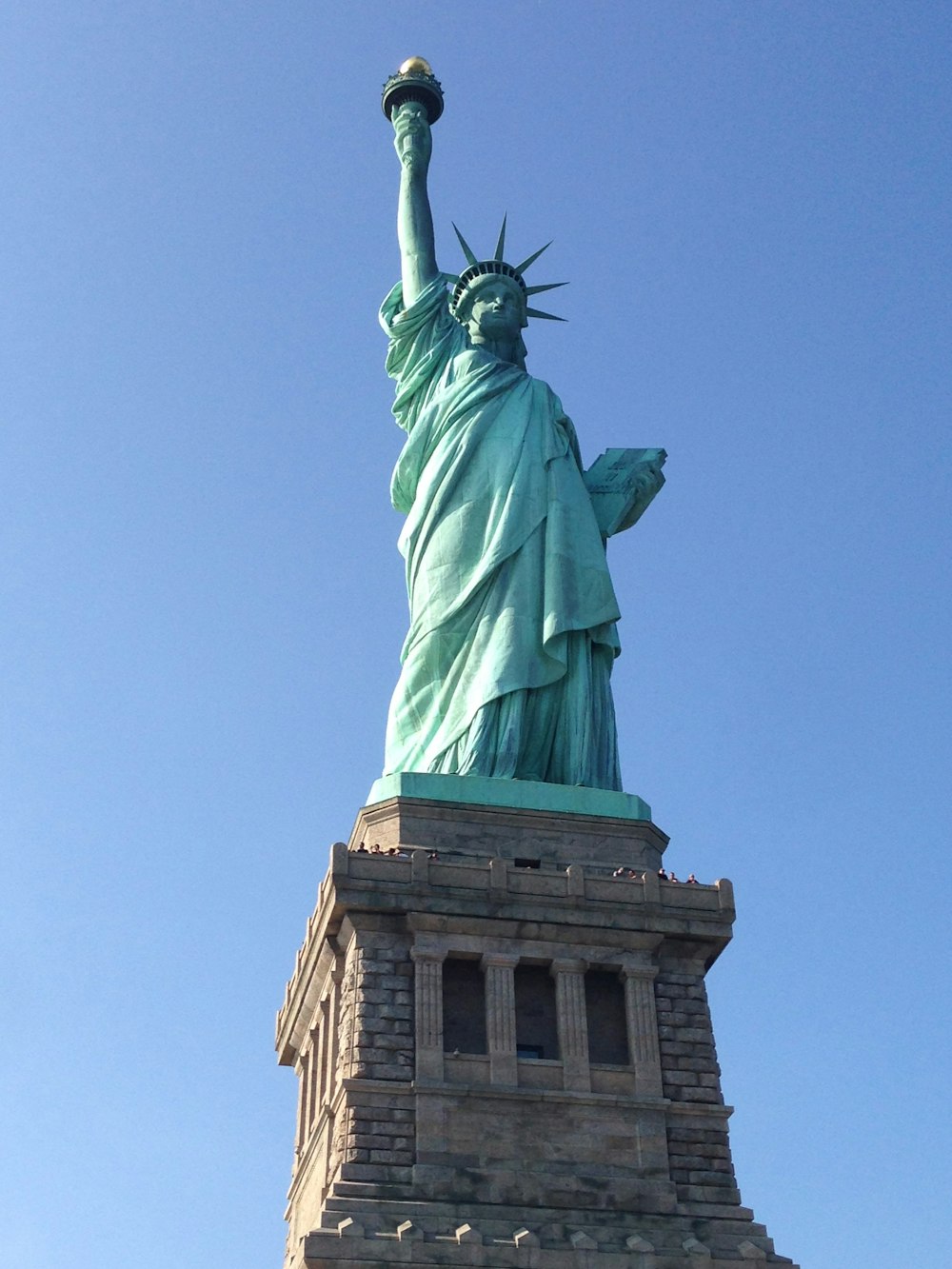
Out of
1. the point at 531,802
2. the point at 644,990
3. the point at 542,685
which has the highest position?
the point at 542,685

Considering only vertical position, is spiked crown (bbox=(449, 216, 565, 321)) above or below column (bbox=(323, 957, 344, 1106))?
above

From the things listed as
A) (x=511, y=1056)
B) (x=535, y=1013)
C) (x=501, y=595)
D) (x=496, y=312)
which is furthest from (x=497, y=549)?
(x=511, y=1056)

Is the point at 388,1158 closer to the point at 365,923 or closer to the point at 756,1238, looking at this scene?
the point at 365,923

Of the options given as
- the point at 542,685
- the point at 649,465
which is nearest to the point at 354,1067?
the point at 542,685

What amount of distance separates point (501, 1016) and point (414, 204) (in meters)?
19.1

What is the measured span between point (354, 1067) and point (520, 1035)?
2615mm

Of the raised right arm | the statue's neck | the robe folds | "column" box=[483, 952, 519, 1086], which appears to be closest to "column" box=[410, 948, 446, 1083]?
"column" box=[483, 952, 519, 1086]

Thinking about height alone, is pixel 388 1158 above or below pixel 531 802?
below

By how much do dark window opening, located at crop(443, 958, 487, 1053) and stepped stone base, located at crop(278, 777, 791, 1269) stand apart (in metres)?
0.03

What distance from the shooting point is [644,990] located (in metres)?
27.3

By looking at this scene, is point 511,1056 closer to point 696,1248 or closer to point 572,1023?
point 572,1023

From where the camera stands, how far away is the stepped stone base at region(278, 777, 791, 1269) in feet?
80.6

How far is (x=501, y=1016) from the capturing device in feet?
86.9

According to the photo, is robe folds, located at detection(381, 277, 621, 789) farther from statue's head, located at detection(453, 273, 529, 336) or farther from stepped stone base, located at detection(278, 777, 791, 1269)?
stepped stone base, located at detection(278, 777, 791, 1269)
